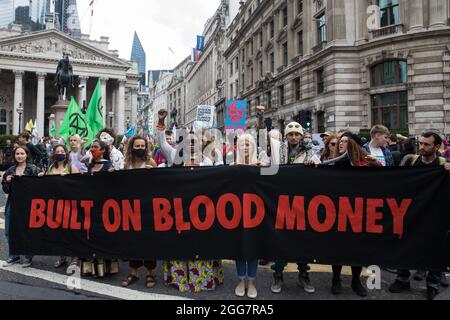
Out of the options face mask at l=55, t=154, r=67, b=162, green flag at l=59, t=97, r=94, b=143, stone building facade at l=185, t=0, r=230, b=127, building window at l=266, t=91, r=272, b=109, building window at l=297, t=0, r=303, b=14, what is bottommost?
face mask at l=55, t=154, r=67, b=162

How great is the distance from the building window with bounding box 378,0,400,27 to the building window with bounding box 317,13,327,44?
431 centimetres

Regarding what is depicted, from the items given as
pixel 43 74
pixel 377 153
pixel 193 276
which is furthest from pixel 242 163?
pixel 43 74

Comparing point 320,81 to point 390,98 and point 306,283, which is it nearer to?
point 390,98

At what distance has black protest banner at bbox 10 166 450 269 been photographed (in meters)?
4.48

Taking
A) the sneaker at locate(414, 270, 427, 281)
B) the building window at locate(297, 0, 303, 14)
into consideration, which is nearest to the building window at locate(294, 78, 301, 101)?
the building window at locate(297, 0, 303, 14)

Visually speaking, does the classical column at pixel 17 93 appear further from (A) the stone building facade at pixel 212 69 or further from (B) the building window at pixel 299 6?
(B) the building window at pixel 299 6

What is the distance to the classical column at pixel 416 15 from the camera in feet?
78.5

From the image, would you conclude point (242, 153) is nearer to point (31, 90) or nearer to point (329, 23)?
point (329, 23)

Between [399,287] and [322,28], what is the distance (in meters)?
28.8

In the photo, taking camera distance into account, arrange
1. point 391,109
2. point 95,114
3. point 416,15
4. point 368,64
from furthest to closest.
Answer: point 368,64, point 391,109, point 416,15, point 95,114

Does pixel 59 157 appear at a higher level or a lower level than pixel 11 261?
higher

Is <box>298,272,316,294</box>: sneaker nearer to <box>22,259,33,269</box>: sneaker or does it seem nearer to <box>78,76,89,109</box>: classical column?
<box>22,259,33,269</box>: sneaker

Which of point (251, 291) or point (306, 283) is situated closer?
Result: point (251, 291)

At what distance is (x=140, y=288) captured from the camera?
477 centimetres
